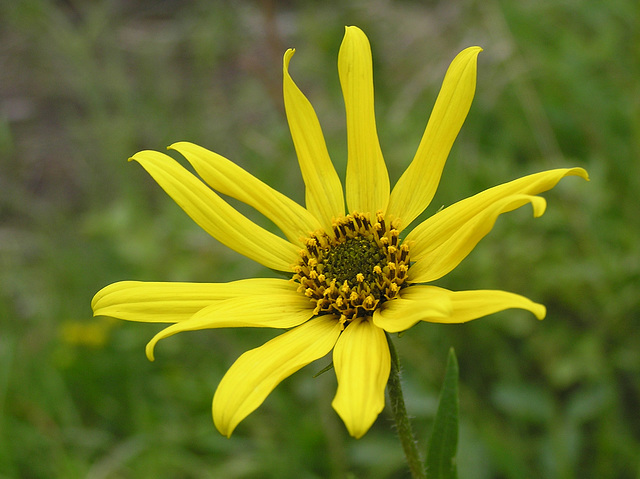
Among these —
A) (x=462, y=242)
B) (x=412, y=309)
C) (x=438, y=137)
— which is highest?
(x=438, y=137)

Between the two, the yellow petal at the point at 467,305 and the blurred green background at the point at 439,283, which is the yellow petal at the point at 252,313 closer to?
the yellow petal at the point at 467,305

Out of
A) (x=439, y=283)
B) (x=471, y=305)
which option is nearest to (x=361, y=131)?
(x=471, y=305)

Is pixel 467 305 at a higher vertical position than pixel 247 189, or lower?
lower

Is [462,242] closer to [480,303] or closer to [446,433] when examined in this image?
[480,303]

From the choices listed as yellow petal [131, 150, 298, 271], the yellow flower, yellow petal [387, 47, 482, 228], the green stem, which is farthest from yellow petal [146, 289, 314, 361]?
yellow petal [387, 47, 482, 228]

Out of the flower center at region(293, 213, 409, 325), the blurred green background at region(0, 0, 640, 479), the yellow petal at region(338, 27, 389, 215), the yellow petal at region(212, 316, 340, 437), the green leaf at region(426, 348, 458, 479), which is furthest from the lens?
the blurred green background at region(0, 0, 640, 479)

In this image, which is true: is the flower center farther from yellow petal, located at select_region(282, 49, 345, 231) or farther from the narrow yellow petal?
the narrow yellow petal

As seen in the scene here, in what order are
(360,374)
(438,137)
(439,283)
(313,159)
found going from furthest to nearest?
(439,283) < (313,159) < (438,137) < (360,374)
